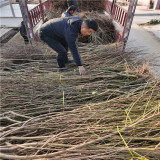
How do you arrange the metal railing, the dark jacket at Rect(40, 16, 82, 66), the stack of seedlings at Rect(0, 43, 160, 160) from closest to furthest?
the stack of seedlings at Rect(0, 43, 160, 160) → the dark jacket at Rect(40, 16, 82, 66) → the metal railing

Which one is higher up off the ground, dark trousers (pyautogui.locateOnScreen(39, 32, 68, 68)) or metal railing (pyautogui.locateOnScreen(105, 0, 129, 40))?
metal railing (pyautogui.locateOnScreen(105, 0, 129, 40))

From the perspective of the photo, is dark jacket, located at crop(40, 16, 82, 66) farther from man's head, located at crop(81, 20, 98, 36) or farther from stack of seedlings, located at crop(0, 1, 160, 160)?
stack of seedlings, located at crop(0, 1, 160, 160)

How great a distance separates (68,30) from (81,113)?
1210 mm

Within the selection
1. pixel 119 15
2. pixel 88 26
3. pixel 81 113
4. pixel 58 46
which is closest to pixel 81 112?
pixel 81 113

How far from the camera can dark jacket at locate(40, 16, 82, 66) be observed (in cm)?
174

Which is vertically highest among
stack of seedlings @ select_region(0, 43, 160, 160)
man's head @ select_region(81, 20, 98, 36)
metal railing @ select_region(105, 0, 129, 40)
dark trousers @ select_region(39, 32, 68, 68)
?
man's head @ select_region(81, 20, 98, 36)

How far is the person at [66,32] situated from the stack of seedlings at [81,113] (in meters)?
0.29

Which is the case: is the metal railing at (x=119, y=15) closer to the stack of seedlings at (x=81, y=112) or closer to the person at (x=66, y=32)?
the stack of seedlings at (x=81, y=112)

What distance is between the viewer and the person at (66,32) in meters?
1.68

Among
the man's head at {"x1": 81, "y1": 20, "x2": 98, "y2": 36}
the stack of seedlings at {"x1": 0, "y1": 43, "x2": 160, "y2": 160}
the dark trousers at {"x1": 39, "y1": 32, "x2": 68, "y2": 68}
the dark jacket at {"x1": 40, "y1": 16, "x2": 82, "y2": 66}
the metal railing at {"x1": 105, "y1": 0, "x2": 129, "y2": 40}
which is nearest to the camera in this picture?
the stack of seedlings at {"x1": 0, "y1": 43, "x2": 160, "y2": 160}

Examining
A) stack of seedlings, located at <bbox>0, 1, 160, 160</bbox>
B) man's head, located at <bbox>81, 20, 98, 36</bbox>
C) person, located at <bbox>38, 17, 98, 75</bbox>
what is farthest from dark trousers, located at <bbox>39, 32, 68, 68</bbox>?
man's head, located at <bbox>81, 20, 98, 36</bbox>

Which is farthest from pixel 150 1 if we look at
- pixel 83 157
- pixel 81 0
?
pixel 83 157

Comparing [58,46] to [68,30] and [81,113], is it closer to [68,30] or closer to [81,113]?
[68,30]

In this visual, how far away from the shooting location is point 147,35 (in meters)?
5.02
